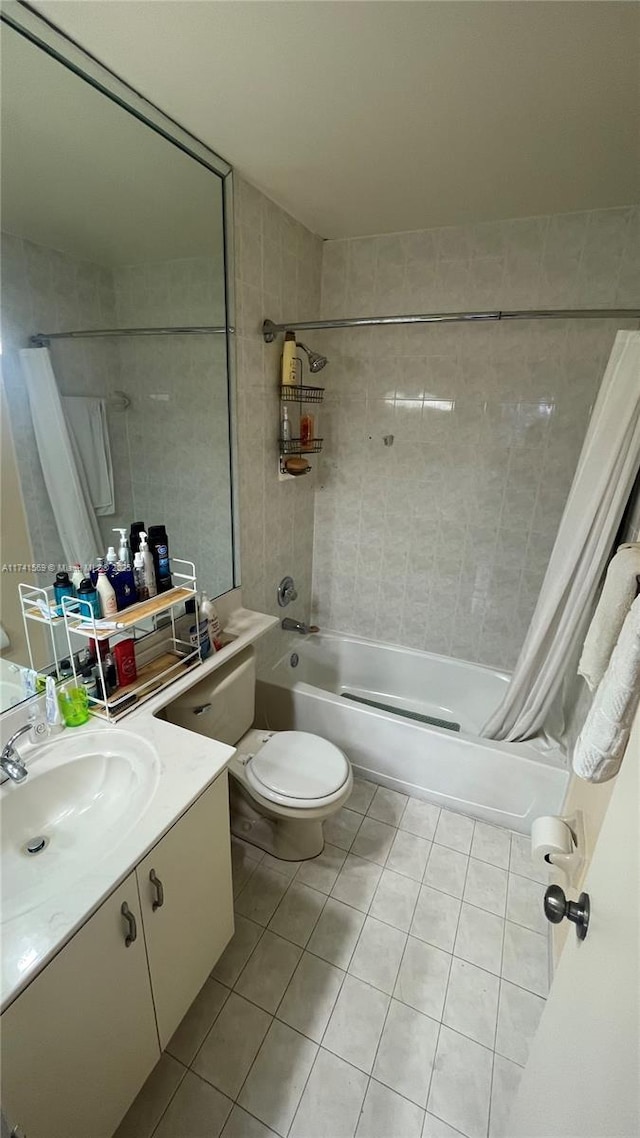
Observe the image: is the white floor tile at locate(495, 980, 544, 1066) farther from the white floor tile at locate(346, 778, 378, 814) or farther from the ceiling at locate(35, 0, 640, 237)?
the ceiling at locate(35, 0, 640, 237)

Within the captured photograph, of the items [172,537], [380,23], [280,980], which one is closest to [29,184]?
[380,23]

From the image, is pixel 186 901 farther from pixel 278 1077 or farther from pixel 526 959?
pixel 526 959

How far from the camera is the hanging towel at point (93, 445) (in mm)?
1349

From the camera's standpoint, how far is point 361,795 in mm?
2066

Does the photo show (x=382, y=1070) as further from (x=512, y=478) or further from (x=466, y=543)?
(x=512, y=478)

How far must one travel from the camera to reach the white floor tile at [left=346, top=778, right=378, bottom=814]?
2.01 meters

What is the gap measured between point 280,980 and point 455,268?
2775mm

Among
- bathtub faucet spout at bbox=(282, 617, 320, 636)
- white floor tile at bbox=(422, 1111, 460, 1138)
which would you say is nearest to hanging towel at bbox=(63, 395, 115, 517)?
bathtub faucet spout at bbox=(282, 617, 320, 636)

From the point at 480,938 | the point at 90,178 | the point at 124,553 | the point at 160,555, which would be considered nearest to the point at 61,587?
the point at 124,553

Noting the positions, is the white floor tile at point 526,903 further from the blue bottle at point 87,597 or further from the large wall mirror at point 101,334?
the blue bottle at point 87,597

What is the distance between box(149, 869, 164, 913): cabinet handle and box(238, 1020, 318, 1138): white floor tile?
64 centimetres

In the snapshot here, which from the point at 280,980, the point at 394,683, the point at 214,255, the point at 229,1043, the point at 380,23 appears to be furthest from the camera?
the point at 394,683

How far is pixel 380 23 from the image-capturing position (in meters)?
0.96

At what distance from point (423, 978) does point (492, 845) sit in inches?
24.0
